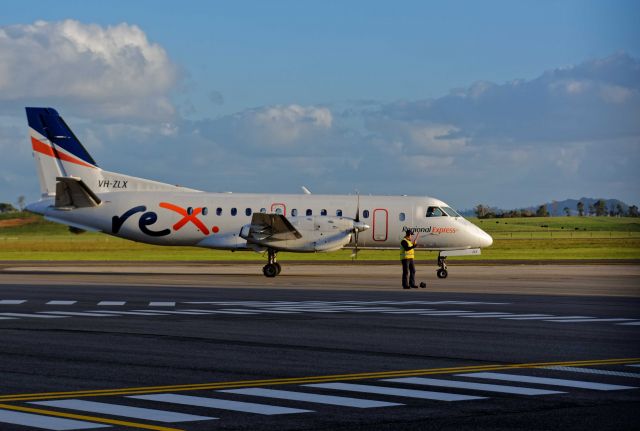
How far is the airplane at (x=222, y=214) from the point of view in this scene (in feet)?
133

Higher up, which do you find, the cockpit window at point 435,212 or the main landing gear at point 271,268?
the cockpit window at point 435,212

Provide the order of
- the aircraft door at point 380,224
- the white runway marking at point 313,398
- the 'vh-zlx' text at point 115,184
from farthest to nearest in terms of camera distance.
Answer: the 'vh-zlx' text at point 115,184
the aircraft door at point 380,224
the white runway marking at point 313,398

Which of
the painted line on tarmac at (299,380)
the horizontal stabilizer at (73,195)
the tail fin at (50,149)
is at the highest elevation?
the tail fin at (50,149)

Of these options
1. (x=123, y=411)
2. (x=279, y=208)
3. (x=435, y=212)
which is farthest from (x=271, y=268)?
(x=123, y=411)

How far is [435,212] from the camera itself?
4312 cm

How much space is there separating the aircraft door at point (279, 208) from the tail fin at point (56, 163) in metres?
4.79

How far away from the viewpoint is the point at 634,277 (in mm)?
42531

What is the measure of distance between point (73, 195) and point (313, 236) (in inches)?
419

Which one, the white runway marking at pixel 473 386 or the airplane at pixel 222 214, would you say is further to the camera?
the airplane at pixel 222 214

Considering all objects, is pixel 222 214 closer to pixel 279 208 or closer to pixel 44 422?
pixel 279 208

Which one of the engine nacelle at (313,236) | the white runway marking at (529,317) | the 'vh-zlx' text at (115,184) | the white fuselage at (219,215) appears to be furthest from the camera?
the 'vh-zlx' text at (115,184)

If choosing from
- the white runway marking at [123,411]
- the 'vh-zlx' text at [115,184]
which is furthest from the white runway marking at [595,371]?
the 'vh-zlx' text at [115,184]

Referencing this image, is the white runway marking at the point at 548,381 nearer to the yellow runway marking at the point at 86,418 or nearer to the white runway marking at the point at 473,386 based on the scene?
the white runway marking at the point at 473,386

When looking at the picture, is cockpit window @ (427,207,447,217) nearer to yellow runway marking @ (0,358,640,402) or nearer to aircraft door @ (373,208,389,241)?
aircraft door @ (373,208,389,241)
